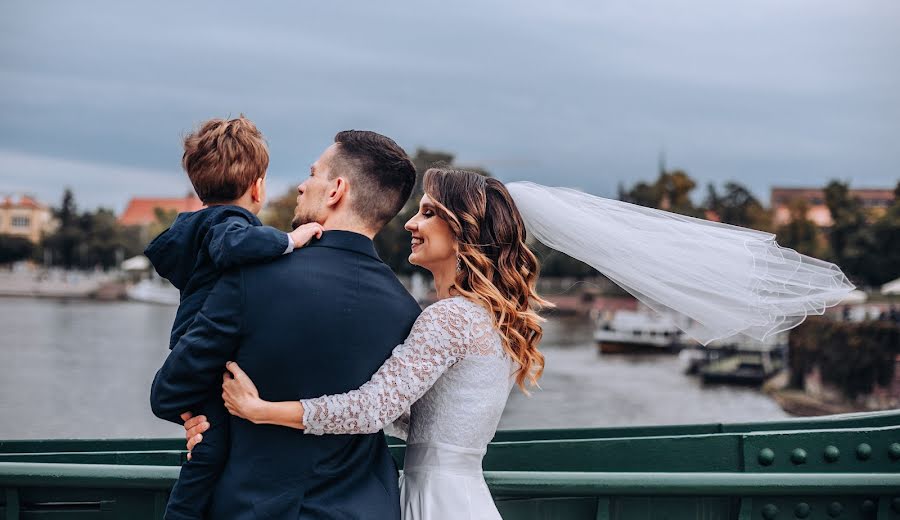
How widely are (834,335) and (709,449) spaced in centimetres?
2759

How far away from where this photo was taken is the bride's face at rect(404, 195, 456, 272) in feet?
7.55

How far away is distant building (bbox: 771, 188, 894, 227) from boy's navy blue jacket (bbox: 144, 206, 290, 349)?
231ft

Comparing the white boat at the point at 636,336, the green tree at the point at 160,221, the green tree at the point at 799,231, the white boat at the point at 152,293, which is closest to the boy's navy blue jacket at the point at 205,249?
the white boat at the point at 636,336

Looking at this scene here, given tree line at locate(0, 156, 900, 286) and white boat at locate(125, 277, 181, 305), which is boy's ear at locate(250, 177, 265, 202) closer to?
tree line at locate(0, 156, 900, 286)

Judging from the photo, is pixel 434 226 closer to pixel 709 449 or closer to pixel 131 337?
pixel 709 449

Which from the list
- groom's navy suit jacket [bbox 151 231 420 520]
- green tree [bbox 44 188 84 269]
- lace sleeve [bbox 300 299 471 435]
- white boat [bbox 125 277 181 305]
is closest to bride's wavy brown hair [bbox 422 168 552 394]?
lace sleeve [bbox 300 299 471 435]

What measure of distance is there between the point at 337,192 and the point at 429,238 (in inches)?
14.3

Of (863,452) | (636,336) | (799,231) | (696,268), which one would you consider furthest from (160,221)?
(863,452)

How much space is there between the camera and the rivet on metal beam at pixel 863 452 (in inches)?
100

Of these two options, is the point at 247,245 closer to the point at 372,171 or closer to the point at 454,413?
the point at 372,171

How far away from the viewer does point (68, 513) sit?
245cm

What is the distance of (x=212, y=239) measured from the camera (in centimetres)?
190

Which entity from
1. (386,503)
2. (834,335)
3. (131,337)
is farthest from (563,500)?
(131,337)

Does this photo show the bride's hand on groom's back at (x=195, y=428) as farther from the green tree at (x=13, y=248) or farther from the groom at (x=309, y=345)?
the green tree at (x=13, y=248)
